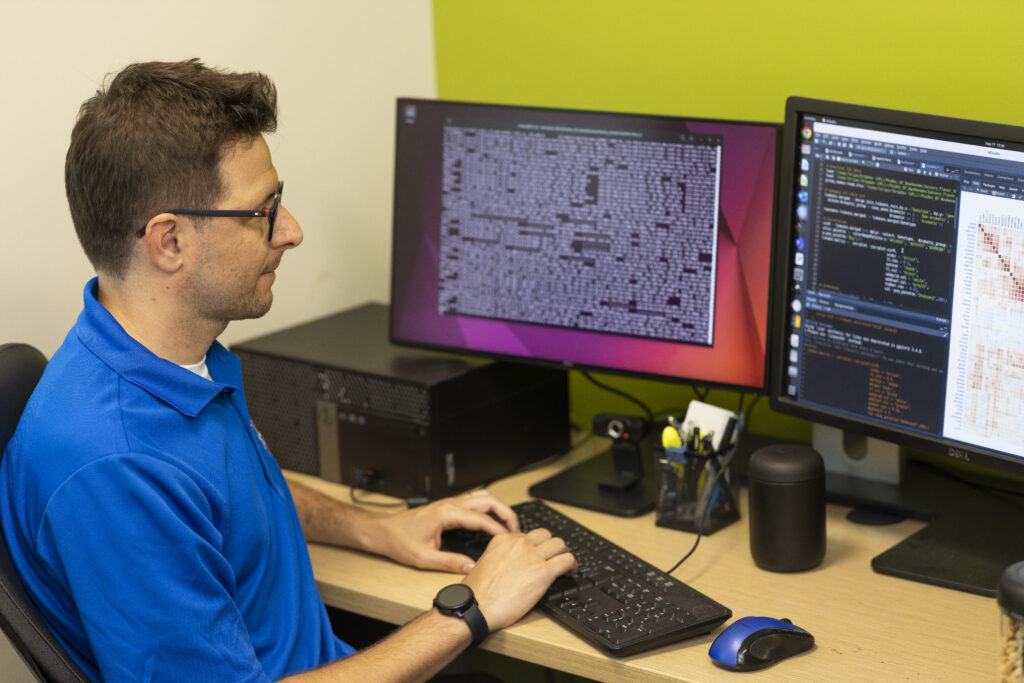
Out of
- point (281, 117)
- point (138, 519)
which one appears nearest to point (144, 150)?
point (138, 519)

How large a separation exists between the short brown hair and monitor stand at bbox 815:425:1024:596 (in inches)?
36.4

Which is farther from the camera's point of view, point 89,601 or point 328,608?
point 328,608

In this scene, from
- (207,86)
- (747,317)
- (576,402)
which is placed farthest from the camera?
(576,402)

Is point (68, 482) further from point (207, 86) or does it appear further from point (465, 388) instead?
point (465, 388)

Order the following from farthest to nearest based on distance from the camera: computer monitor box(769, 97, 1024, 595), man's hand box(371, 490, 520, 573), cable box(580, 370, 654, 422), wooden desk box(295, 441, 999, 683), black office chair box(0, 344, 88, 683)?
1. cable box(580, 370, 654, 422)
2. man's hand box(371, 490, 520, 573)
3. computer monitor box(769, 97, 1024, 595)
4. wooden desk box(295, 441, 999, 683)
5. black office chair box(0, 344, 88, 683)

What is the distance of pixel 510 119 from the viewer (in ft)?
5.62

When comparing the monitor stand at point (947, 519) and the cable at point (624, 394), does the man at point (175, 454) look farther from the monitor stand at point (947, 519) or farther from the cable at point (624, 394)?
the cable at point (624, 394)

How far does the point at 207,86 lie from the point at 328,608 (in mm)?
828

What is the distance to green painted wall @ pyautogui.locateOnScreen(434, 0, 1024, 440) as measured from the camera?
5.28 feet

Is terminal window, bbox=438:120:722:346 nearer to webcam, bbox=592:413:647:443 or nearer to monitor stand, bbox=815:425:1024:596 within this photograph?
webcam, bbox=592:413:647:443

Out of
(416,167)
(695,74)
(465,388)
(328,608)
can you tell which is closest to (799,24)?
(695,74)

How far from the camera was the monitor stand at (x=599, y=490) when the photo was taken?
65.2 inches

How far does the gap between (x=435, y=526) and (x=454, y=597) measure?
21cm

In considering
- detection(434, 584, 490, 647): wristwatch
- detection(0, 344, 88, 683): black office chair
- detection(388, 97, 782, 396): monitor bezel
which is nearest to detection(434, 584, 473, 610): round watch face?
detection(434, 584, 490, 647): wristwatch
